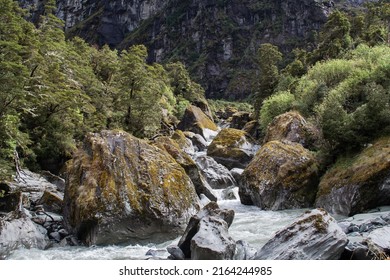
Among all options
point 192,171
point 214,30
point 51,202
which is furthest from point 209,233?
point 214,30

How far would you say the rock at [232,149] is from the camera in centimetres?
3103

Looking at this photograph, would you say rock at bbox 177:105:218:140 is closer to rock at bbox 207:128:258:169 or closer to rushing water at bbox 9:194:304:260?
rock at bbox 207:128:258:169

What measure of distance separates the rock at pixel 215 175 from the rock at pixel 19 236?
→ 13.1m

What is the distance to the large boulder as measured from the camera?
14.0 m

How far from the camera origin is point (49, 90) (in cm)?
2258

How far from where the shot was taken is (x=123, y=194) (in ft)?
47.8

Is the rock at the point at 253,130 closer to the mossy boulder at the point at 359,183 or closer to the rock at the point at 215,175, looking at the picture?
the rock at the point at 215,175

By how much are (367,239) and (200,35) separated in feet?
549

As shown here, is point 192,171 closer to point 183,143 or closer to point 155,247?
point 155,247

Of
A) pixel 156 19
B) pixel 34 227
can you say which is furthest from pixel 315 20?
pixel 34 227

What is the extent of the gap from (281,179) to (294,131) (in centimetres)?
662

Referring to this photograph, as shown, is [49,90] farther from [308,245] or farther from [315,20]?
[315,20]

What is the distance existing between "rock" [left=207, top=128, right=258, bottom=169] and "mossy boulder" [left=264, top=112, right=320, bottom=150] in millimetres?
4492
